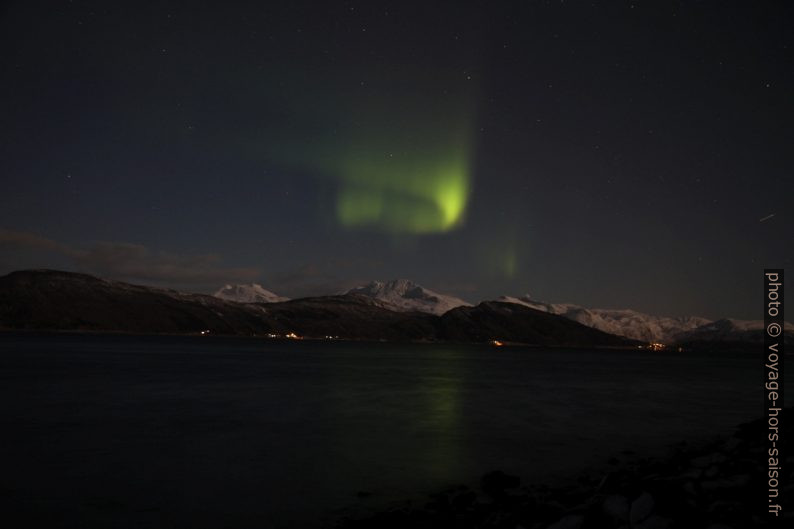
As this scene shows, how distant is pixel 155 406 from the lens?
117 ft

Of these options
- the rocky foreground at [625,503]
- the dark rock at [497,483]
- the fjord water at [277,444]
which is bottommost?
the fjord water at [277,444]

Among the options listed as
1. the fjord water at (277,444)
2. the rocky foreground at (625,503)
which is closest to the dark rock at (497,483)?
the rocky foreground at (625,503)

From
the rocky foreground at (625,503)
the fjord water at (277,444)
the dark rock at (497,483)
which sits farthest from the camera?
the dark rock at (497,483)

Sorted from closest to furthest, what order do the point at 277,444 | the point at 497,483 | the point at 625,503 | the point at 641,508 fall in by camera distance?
the point at 641,508, the point at 625,503, the point at 497,483, the point at 277,444

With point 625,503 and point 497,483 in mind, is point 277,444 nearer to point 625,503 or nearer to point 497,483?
point 497,483

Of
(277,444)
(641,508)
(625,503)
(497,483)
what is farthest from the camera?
(277,444)

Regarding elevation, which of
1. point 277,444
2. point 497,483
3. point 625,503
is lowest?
point 277,444

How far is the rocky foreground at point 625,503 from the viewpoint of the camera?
30.7 feet

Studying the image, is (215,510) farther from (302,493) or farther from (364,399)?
(364,399)

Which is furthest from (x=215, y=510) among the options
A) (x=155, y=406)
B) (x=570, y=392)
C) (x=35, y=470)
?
(x=570, y=392)

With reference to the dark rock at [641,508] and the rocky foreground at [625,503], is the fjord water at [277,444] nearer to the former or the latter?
the rocky foreground at [625,503]

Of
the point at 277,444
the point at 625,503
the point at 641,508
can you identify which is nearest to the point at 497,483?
the point at 625,503

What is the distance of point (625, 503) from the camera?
32.4ft

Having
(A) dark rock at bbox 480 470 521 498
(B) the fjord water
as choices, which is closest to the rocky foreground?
(A) dark rock at bbox 480 470 521 498
